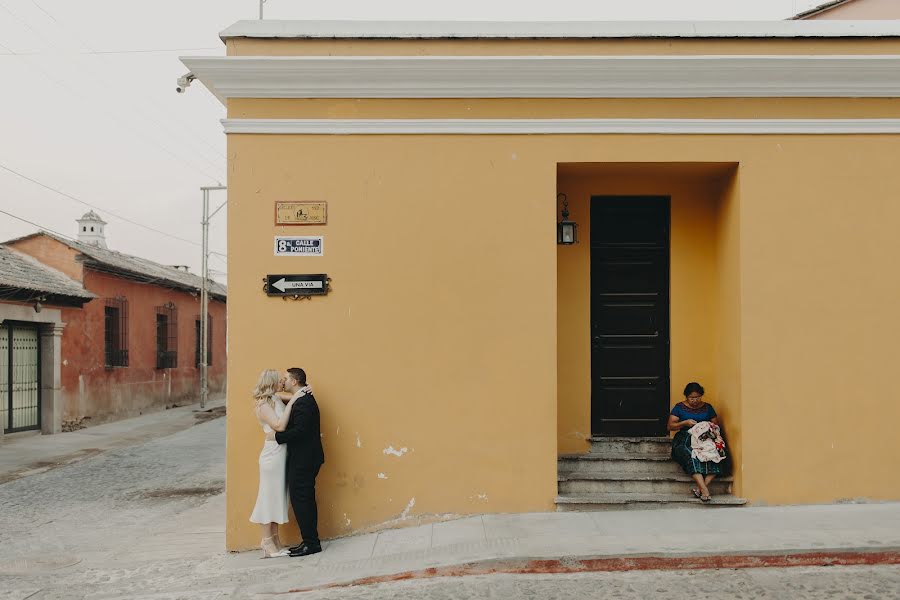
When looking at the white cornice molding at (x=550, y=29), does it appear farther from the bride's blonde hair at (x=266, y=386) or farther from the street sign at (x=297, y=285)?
the bride's blonde hair at (x=266, y=386)

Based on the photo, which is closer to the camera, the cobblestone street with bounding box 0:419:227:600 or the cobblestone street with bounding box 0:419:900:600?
the cobblestone street with bounding box 0:419:900:600

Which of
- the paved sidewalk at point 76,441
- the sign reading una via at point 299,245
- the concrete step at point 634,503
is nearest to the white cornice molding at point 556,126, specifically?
the sign reading una via at point 299,245

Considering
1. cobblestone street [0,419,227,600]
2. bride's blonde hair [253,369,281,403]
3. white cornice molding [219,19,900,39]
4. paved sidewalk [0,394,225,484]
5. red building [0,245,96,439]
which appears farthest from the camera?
red building [0,245,96,439]

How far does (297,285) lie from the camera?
260 inches

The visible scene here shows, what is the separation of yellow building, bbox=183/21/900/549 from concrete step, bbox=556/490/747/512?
6.6 inches

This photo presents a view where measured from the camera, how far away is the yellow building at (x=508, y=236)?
6.57 m

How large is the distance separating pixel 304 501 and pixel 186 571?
105 centimetres

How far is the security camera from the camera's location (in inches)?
270

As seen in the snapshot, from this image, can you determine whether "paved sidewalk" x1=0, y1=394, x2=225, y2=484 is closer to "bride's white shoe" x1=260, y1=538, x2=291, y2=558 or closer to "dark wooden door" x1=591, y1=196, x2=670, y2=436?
"bride's white shoe" x1=260, y1=538, x2=291, y2=558

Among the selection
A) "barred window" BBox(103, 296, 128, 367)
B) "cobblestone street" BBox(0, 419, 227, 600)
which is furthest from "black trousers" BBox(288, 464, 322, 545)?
"barred window" BBox(103, 296, 128, 367)

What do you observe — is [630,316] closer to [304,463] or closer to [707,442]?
[707,442]

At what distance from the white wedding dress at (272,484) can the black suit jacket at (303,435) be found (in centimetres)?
9

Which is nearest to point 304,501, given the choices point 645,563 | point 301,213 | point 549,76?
point 301,213

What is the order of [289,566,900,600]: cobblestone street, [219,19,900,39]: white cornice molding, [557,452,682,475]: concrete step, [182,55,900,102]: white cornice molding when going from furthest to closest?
[557,452,682,475]: concrete step < [219,19,900,39]: white cornice molding < [182,55,900,102]: white cornice molding < [289,566,900,600]: cobblestone street
